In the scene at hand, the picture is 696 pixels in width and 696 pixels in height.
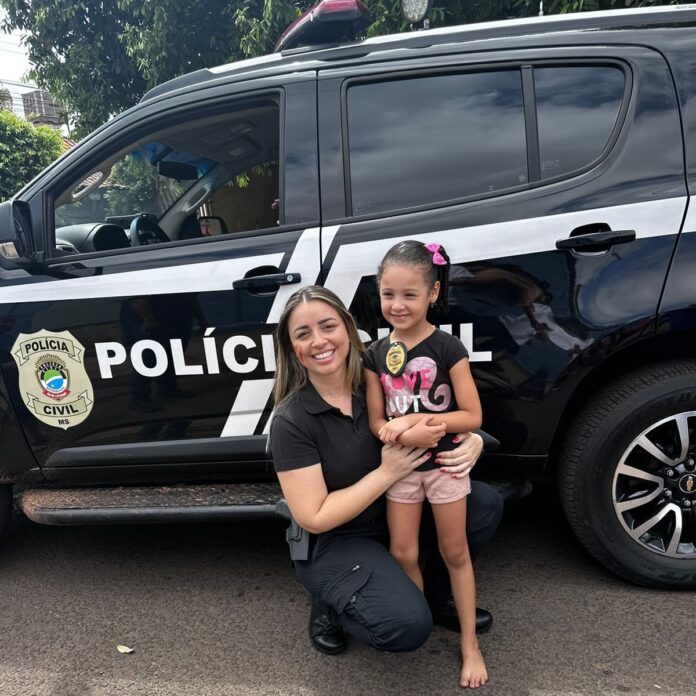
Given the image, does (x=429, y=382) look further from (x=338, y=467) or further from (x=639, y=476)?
A: (x=639, y=476)

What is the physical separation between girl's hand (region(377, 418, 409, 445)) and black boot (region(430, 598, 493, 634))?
738mm

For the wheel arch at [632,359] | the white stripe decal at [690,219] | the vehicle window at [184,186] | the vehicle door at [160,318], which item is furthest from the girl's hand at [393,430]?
the white stripe decal at [690,219]

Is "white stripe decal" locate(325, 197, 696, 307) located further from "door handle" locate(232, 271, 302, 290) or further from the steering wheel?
the steering wheel

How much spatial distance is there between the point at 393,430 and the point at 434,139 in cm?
108

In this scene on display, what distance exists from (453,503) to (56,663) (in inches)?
58.1

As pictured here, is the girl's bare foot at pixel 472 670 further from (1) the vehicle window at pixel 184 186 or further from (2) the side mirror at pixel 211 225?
(2) the side mirror at pixel 211 225

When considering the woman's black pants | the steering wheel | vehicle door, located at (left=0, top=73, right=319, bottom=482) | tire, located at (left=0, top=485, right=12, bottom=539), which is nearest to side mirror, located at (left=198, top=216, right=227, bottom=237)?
the steering wheel

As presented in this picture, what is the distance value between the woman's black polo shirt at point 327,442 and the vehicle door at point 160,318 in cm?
38

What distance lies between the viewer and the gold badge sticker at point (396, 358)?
1.75 m

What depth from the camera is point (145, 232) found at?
9.34ft

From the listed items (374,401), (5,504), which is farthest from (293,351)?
(5,504)

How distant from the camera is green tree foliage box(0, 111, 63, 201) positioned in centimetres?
1369

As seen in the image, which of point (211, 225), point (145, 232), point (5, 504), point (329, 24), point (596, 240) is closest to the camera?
point (596, 240)

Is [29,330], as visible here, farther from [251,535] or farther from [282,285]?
[251,535]
